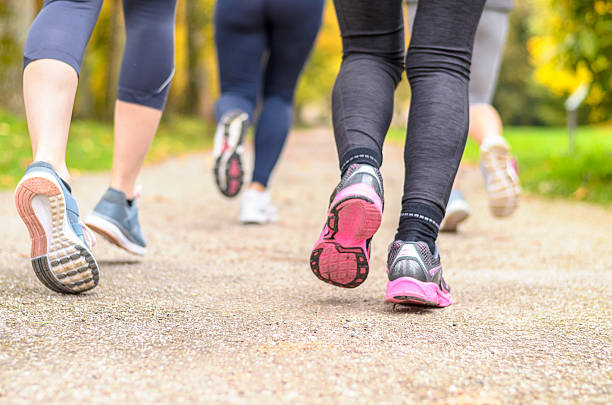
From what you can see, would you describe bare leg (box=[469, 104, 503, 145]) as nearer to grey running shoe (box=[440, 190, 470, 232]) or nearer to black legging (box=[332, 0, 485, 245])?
grey running shoe (box=[440, 190, 470, 232])

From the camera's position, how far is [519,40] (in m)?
37.5

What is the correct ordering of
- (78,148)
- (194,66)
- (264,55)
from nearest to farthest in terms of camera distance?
(264,55)
(78,148)
(194,66)

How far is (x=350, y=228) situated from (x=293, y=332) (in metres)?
0.28

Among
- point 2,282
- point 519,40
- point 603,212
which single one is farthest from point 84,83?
point 519,40

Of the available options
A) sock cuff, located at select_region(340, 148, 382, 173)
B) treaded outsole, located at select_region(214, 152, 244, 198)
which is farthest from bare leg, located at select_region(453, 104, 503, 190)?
sock cuff, located at select_region(340, 148, 382, 173)

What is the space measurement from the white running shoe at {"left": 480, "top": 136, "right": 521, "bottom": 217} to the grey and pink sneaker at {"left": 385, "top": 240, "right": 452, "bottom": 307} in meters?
1.27

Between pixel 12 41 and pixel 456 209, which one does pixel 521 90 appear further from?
pixel 456 209

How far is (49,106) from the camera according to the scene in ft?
5.63

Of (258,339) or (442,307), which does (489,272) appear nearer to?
(442,307)

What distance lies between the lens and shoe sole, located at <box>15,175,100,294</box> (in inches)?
62.2

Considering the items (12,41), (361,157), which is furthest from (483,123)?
(12,41)

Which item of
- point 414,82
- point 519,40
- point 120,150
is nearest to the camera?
point 414,82

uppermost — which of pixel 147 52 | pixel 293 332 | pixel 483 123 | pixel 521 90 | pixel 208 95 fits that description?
pixel 521 90

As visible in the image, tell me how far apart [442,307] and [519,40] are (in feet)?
127
